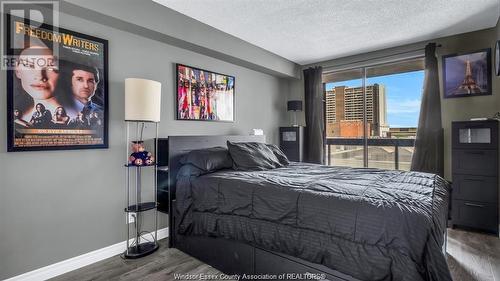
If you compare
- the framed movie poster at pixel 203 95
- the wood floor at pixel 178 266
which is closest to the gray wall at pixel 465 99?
the wood floor at pixel 178 266

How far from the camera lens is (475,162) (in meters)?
2.96

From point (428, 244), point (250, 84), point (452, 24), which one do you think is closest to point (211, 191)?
point (428, 244)

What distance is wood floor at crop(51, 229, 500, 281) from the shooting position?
2018mm

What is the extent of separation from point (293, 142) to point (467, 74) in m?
2.59

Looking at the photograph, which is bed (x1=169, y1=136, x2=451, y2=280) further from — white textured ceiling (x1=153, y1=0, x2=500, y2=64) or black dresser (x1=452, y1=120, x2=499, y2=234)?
white textured ceiling (x1=153, y1=0, x2=500, y2=64)

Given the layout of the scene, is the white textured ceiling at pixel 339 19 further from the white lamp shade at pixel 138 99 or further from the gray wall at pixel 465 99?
the white lamp shade at pixel 138 99

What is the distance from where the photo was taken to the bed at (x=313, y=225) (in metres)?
1.35

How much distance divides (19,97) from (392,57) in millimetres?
4504

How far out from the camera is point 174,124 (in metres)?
3.02

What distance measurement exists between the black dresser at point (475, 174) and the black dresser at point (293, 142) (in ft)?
7.03

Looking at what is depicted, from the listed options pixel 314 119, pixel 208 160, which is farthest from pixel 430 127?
pixel 208 160

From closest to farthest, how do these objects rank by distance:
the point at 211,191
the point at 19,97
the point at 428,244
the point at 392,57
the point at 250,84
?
the point at 428,244 < the point at 19,97 < the point at 211,191 < the point at 392,57 < the point at 250,84

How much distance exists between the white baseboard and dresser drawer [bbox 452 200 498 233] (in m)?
3.79

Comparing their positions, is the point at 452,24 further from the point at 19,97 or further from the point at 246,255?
the point at 19,97
